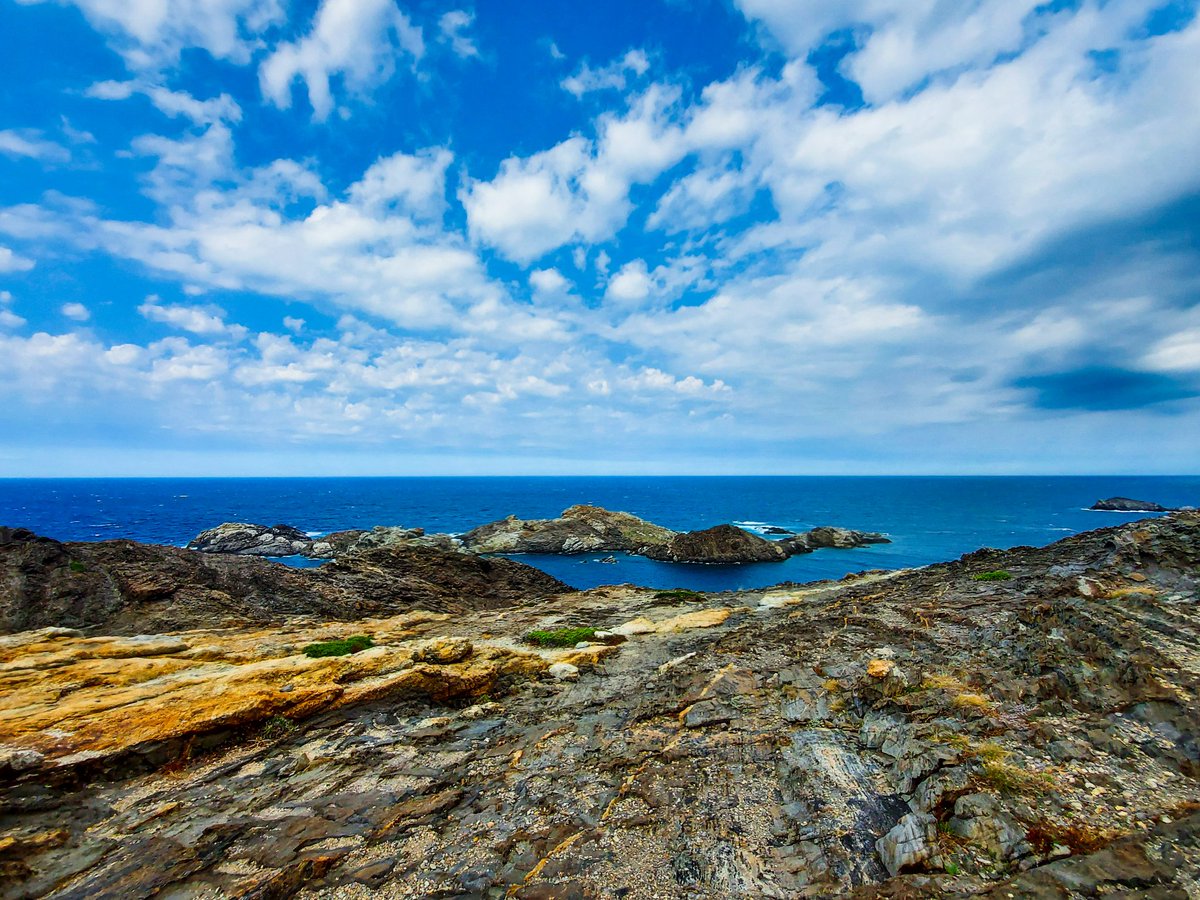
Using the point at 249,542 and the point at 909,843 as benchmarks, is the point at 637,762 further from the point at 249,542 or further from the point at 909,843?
the point at 249,542

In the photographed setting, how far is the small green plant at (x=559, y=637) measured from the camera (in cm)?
2519

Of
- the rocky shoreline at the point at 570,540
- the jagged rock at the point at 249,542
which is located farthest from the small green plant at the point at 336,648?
the jagged rock at the point at 249,542

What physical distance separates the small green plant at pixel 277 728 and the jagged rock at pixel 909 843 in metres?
16.0

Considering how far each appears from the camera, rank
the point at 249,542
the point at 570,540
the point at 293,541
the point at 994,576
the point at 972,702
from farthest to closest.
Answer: the point at 570,540, the point at 293,541, the point at 249,542, the point at 994,576, the point at 972,702

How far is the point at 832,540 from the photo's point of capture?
10281 cm

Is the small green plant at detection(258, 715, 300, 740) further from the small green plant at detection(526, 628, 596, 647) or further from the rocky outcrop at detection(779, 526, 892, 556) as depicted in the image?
the rocky outcrop at detection(779, 526, 892, 556)

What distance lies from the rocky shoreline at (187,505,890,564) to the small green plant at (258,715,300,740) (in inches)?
2655

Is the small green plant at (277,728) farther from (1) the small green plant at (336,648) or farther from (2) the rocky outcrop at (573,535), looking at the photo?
(2) the rocky outcrop at (573,535)

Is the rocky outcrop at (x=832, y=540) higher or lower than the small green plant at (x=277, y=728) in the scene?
lower

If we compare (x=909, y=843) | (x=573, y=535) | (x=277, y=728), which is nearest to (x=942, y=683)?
(x=909, y=843)

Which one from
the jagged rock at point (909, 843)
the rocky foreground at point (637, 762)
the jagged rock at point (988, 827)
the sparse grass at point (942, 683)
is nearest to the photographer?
the jagged rock at point (988, 827)

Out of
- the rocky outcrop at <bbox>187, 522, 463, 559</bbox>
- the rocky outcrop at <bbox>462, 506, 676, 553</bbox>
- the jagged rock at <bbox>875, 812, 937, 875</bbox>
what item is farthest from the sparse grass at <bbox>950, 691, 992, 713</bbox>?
the rocky outcrop at <bbox>462, 506, 676, 553</bbox>

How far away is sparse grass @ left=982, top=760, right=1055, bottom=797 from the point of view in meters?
9.89

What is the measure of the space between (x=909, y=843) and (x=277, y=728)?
1684 cm
